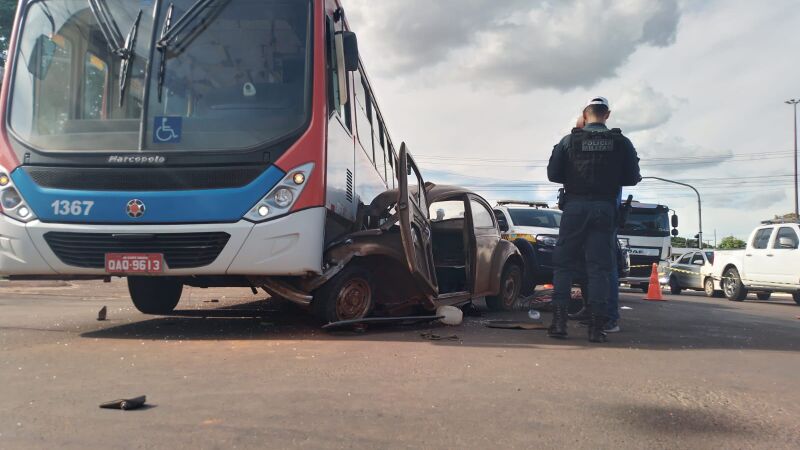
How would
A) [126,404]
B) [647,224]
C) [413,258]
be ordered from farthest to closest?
[647,224], [413,258], [126,404]

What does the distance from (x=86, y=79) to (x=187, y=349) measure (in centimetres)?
265

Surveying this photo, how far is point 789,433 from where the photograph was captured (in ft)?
10.2

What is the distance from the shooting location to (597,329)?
231 inches

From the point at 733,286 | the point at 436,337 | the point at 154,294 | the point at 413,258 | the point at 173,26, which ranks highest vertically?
the point at 173,26

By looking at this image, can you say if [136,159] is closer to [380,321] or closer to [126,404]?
[380,321]

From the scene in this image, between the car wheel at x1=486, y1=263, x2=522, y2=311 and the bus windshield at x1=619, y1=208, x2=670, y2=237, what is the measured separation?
1117 cm

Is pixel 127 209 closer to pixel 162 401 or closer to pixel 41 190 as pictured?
pixel 41 190

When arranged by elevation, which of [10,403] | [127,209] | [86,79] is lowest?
[10,403]

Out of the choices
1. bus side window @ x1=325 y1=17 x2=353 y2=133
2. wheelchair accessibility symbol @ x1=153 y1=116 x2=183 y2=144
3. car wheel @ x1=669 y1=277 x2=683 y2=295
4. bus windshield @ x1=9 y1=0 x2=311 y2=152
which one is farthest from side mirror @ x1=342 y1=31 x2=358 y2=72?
car wheel @ x1=669 y1=277 x2=683 y2=295

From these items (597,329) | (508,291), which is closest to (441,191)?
(508,291)

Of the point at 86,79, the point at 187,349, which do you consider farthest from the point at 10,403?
the point at 86,79

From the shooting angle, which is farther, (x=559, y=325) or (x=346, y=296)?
(x=346, y=296)

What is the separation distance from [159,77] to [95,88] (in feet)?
1.98

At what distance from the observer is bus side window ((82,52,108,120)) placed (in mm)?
5859
